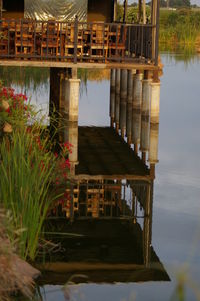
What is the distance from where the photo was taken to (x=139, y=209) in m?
13.9

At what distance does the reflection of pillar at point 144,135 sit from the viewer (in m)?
19.8

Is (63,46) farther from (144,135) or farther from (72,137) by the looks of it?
(144,135)

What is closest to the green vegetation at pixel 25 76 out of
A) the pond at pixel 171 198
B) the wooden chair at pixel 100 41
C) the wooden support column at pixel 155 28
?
the pond at pixel 171 198

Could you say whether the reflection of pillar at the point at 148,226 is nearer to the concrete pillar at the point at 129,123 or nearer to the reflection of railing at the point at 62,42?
the concrete pillar at the point at 129,123

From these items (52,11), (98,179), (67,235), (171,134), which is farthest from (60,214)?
(52,11)

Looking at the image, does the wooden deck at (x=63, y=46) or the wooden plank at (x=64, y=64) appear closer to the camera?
the wooden plank at (x=64, y=64)

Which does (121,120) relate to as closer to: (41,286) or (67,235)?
(67,235)

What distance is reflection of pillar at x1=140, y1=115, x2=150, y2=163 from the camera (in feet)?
65.0

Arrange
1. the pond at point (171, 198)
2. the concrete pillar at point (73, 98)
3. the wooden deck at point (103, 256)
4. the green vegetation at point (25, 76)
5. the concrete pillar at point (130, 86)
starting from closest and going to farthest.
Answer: the pond at point (171, 198) → the wooden deck at point (103, 256) → the concrete pillar at point (73, 98) → the concrete pillar at point (130, 86) → the green vegetation at point (25, 76)

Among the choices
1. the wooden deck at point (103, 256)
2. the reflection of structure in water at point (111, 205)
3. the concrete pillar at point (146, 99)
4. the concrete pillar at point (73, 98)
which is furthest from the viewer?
the concrete pillar at point (146, 99)

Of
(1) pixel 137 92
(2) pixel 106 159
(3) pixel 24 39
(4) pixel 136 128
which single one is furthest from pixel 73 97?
(1) pixel 137 92

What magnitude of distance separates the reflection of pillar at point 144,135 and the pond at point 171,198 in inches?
14.9

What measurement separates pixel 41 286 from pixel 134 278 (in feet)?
3.75

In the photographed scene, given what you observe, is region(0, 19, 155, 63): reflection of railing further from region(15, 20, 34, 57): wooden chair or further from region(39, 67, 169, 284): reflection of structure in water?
region(39, 67, 169, 284): reflection of structure in water
